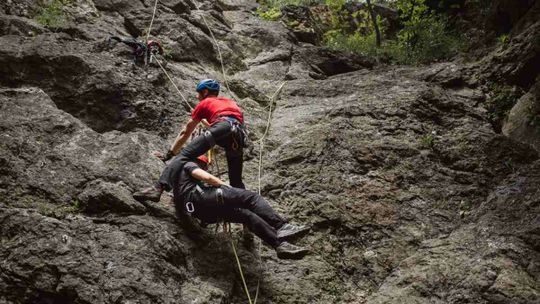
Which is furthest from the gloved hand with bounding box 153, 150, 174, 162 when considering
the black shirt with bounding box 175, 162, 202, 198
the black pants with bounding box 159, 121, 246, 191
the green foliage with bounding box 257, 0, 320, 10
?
the green foliage with bounding box 257, 0, 320, 10

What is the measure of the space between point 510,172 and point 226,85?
228 inches

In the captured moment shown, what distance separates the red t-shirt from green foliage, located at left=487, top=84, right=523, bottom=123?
5103 mm

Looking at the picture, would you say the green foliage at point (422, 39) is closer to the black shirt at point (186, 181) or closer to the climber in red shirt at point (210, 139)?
the climber in red shirt at point (210, 139)

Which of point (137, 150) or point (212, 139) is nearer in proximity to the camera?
point (212, 139)

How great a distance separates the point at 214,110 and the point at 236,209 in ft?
4.89

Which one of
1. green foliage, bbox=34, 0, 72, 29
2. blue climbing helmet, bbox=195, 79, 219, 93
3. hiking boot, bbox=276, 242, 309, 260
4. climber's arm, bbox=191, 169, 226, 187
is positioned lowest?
hiking boot, bbox=276, 242, 309, 260

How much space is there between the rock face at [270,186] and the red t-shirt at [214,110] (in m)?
1.04

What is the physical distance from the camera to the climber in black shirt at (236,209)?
199 inches

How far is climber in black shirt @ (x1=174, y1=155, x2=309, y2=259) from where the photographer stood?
16.6ft

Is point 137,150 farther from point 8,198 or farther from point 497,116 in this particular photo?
point 497,116

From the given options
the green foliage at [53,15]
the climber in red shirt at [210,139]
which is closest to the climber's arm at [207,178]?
the climber in red shirt at [210,139]

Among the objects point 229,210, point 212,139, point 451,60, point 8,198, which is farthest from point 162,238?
point 451,60

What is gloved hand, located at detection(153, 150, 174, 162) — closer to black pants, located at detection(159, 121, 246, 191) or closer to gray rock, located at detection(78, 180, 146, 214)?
black pants, located at detection(159, 121, 246, 191)

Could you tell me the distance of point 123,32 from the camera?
9.85 metres
